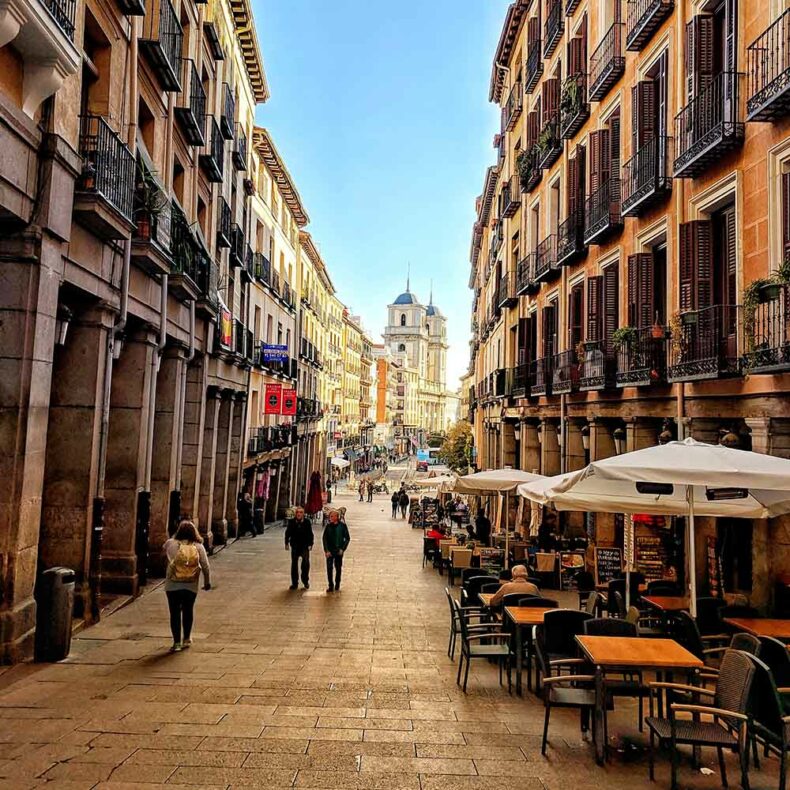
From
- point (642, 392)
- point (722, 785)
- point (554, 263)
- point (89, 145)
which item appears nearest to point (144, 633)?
point (89, 145)

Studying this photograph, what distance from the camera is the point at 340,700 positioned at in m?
7.22

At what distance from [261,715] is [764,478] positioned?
520cm

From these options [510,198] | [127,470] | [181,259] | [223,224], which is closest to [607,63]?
[181,259]

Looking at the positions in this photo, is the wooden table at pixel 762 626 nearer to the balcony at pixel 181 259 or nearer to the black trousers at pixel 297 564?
the black trousers at pixel 297 564

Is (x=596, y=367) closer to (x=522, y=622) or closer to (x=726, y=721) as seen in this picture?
(x=522, y=622)

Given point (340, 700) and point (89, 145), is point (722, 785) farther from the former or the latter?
point (89, 145)

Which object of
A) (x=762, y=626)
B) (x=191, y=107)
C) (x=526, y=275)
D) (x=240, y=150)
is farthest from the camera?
(x=526, y=275)

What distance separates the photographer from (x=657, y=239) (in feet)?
48.9

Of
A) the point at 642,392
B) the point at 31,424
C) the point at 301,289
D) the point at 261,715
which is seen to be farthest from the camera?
the point at 301,289

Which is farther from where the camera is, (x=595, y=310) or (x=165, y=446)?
(x=595, y=310)

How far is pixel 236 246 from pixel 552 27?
12380mm

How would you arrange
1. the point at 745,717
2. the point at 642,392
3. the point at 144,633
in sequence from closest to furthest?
1. the point at 745,717
2. the point at 144,633
3. the point at 642,392

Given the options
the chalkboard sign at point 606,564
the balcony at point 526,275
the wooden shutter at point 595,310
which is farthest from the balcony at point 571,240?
the chalkboard sign at point 606,564

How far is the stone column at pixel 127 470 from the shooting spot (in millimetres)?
12859
